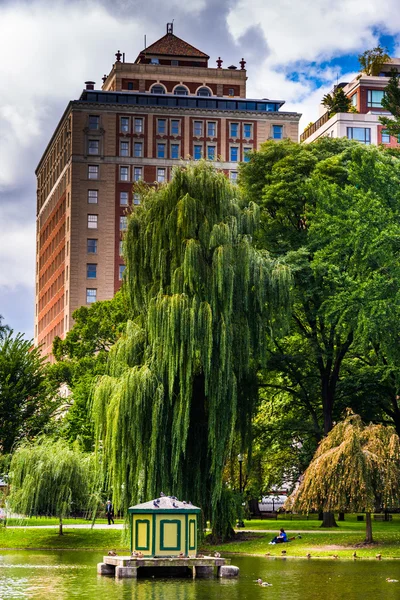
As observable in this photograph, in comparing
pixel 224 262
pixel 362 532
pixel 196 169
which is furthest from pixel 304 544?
pixel 196 169

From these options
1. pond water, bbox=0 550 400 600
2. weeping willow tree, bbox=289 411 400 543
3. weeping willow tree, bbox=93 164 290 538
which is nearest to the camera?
pond water, bbox=0 550 400 600

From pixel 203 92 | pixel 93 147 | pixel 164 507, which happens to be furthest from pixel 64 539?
pixel 203 92

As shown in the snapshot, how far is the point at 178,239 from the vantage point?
153 feet

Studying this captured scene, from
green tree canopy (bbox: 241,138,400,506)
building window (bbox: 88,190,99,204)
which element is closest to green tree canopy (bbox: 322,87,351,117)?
building window (bbox: 88,190,99,204)

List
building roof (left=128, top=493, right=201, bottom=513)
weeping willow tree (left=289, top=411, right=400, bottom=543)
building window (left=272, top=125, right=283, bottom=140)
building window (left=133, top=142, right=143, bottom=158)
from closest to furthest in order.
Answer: building roof (left=128, top=493, right=201, bottom=513), weeping willow tree (left=289, top=411, right=400, bottom=543), building window (left=133, top=142, right=143, bottom=158), building window (left=272, top=125, right=283, bottom=140)

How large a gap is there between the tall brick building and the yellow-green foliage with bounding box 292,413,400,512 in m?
95.7

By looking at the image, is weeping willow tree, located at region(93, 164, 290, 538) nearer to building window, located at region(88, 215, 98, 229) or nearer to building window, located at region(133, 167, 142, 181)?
building window, located at region(88, 215, 98, 229)

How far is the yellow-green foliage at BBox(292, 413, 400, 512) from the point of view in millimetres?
45312

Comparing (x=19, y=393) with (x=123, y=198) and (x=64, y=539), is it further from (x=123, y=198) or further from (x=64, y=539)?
(x=123, y=198)

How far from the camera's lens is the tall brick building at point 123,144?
5650 inches

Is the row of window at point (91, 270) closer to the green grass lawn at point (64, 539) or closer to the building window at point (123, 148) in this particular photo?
the building window at point (123, 148)

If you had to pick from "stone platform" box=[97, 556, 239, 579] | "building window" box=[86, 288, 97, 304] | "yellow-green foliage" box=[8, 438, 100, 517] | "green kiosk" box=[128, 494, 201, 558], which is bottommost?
"stone platform" box=[97, 556, 239, 579]

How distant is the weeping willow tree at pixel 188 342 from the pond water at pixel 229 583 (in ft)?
14.8

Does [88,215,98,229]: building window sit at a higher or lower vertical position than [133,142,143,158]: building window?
lower
